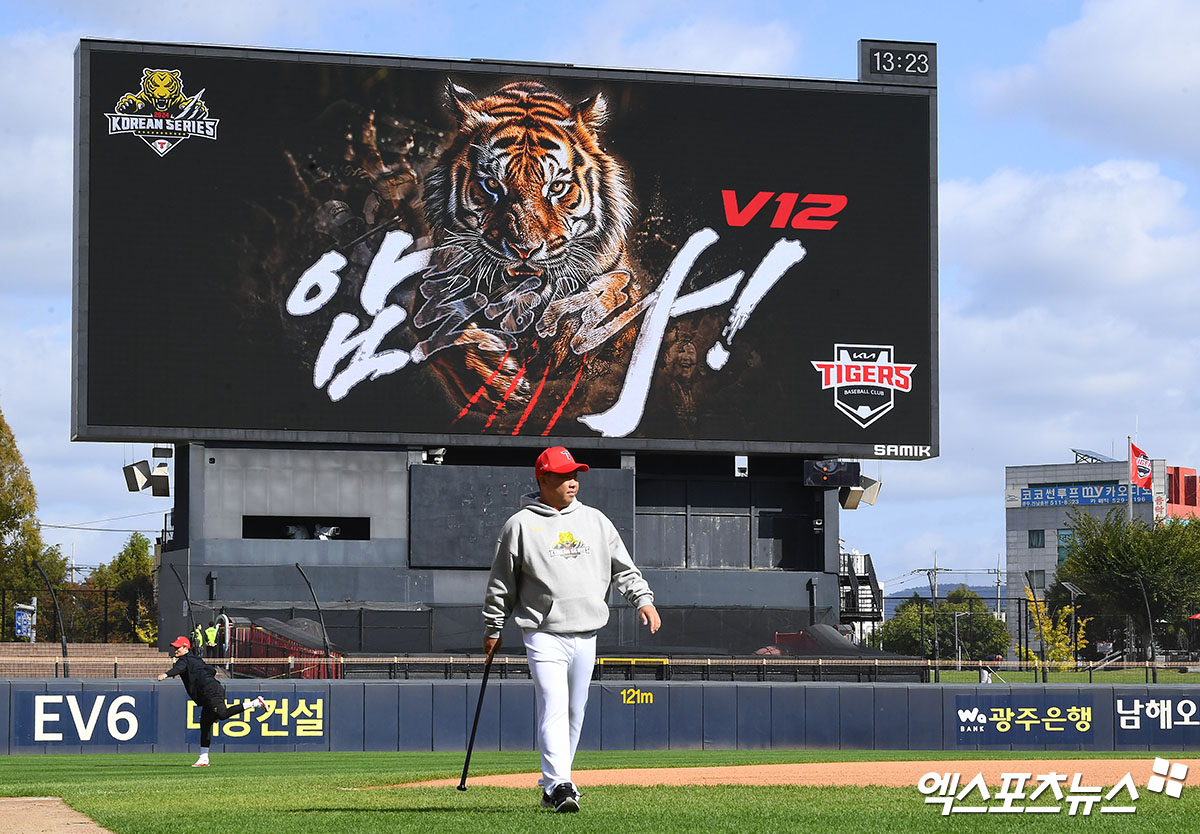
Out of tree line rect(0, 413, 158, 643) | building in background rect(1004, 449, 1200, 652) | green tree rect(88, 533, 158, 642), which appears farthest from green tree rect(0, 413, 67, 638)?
building in background rect(1004, 449, 1200, 652)

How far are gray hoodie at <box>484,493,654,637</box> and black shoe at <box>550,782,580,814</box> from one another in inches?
31.3

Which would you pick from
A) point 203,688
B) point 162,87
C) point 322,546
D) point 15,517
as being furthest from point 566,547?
point 15,517

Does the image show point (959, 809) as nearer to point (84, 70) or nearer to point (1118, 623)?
point (84, 70)

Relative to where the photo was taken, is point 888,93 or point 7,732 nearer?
point 7,732

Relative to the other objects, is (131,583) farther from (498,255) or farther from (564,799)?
(564,799)

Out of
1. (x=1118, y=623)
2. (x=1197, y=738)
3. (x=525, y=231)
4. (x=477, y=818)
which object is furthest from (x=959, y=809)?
(x=1118, y=623)

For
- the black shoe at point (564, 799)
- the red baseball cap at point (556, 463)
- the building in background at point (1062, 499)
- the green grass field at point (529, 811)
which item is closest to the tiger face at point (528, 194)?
the green grass field at point (529, 811)

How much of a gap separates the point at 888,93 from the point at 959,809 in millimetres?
33689

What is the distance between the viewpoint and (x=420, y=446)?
3900cm

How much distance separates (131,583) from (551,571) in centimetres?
6342

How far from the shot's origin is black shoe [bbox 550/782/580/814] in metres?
8.32

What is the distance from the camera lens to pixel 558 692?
27.7ft

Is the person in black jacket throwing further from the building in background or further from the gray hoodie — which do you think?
the building in background

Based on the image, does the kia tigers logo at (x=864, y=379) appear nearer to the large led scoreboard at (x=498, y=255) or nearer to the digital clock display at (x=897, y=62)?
the large led scoreboard at (x=498, y=255)
